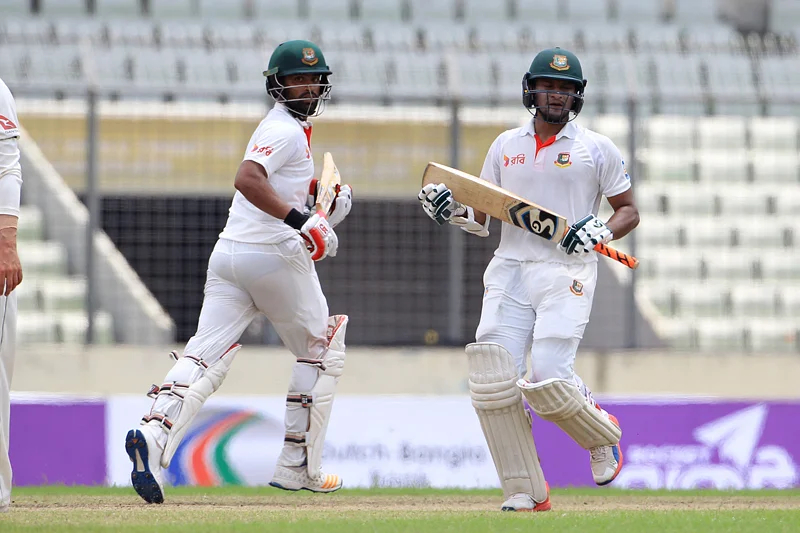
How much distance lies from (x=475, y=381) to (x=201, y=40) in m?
7.14

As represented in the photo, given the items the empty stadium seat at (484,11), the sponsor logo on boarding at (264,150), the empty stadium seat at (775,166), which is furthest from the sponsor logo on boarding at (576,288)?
the empty stadium seat at (484,11)

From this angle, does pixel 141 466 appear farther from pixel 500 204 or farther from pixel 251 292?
pixel 500 204

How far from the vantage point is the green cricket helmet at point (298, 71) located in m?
6.75

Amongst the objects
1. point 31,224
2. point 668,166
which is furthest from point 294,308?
point 668,166

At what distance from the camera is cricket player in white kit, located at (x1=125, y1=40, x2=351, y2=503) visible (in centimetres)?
639

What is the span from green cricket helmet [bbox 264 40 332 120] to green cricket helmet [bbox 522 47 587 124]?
1.02 m

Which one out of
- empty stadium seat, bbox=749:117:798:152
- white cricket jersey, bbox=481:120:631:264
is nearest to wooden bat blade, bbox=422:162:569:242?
white cricket jersey, bbox=481:120:631:264

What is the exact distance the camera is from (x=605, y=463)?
6449mm

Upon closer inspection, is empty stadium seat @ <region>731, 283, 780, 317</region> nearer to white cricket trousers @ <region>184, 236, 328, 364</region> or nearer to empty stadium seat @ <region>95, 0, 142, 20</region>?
white cricket trousers @ <region>184, 236, 328, 364</region>

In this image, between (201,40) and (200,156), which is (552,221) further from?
(201,40)

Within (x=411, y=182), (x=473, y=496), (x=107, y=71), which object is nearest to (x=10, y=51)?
(x=107, y=71)

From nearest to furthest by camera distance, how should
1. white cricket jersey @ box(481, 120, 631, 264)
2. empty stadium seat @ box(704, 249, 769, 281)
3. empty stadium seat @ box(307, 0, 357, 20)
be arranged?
white cricket jersey @ box(481, 120, 631, 264) → empty stadium seat @ box(704, 249, 769, 281) → empty stadium seat @ box(307, 0, 357, 20)

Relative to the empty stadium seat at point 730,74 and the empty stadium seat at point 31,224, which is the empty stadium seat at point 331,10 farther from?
the empty stadium seat at point 31,224

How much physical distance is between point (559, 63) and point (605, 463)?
189 cm
